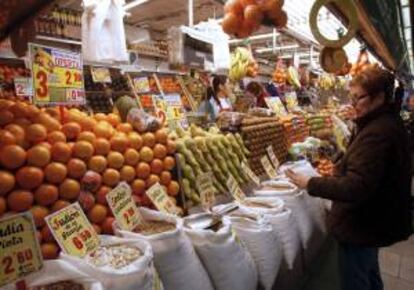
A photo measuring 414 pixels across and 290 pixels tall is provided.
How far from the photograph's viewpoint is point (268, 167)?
A: 3.73 metres

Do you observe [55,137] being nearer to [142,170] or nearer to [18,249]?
[142,170]

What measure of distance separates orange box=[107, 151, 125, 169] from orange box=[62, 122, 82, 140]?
0.61ft

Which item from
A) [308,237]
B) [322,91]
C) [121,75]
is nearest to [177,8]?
[322,91]

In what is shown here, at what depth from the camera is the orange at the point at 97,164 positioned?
1959 mm

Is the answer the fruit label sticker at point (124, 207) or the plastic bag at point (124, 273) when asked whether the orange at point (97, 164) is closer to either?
the fruit label sticker at point (124, 207)

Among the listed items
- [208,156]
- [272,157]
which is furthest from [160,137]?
[272,157]

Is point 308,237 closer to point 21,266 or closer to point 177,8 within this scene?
point 21,266

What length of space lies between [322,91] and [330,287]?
688 cm

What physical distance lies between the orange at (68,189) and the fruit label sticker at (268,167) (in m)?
2.13

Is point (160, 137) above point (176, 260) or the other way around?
above

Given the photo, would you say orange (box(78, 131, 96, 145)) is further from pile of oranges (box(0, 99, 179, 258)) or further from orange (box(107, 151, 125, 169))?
orange (box(107, 151, 125, 169))

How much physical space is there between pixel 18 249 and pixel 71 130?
764 mm

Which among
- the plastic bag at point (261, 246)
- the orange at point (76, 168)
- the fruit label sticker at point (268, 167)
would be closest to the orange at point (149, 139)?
the orange at point (76, 168)

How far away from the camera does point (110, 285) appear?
4.77 feet
